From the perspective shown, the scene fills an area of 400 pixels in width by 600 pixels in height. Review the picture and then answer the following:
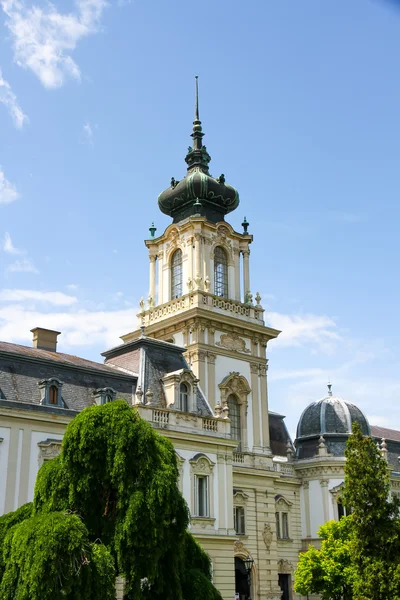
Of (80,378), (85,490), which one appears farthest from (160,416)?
(85,490)

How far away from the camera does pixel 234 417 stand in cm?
4403

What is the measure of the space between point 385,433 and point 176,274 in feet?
75.0

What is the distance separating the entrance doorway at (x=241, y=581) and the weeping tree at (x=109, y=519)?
791 inches

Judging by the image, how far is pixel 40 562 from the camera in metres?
18.6

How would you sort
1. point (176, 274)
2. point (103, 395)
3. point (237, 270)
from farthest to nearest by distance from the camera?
point (237, 270) → point (176, 274) → point (103, 395)

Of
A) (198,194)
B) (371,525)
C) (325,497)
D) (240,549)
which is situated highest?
(198,194)

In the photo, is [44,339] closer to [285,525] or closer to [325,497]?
Answer: [285,525]

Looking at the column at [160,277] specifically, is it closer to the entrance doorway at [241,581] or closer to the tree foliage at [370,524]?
the entrance doorway at [241,581]

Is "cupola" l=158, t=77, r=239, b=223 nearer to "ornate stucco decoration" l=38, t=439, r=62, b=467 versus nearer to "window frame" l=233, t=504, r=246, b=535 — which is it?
"window frame" l=233, t=504, r=246, b=535

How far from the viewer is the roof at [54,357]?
33.1 metres

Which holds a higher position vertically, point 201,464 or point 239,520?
point 201,464

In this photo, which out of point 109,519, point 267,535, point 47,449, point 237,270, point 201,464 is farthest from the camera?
point 237,270

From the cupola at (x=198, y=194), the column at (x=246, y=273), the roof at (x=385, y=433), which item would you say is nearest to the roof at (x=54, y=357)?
the column at (x=246, y=273)

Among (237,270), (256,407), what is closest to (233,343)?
(256,407)
